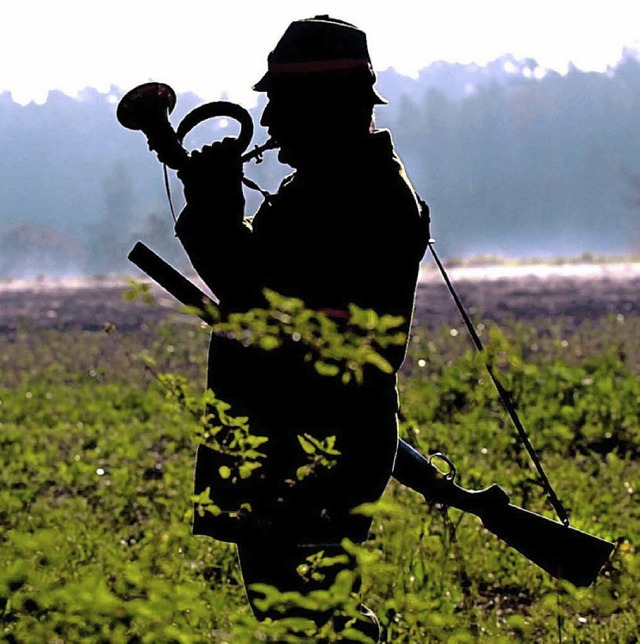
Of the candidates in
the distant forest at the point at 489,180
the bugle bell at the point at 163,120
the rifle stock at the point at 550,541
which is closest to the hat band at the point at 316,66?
the bugle bell at the point at 163,120

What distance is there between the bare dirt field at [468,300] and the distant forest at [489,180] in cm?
8245

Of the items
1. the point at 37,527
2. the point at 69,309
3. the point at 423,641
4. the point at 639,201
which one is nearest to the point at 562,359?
the point at 37,527

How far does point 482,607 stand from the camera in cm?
548

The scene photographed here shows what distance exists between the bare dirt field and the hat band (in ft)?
39.4

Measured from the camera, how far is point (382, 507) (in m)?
2.26

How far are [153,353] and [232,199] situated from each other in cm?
1188

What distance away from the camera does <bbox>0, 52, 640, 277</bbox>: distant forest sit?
11662 cm

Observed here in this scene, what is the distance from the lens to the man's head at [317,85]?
3223 mm

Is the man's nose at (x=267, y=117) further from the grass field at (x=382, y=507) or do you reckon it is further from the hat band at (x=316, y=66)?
the grass field at (x=382, y=507)

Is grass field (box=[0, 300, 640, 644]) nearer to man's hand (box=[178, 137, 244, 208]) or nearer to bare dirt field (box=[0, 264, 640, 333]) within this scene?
man's hand (box=[178, 137, 244, 208])

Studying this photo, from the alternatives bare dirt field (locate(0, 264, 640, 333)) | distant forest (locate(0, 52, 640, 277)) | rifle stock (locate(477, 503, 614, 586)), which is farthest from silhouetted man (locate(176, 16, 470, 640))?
distant forest (locate(0, 52, 640, 277))

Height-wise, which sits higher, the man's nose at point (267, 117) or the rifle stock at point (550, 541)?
the man's nose at point (267, 117)

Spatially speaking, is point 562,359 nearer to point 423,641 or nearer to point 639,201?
point 423,641

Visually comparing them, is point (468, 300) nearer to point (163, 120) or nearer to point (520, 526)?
point (520, 526)
